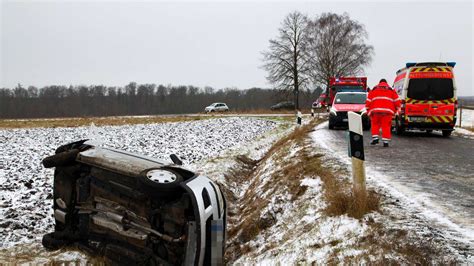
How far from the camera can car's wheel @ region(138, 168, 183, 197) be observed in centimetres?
350

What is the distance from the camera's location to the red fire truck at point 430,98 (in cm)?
1312

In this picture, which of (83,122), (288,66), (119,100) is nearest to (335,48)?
(288,66)

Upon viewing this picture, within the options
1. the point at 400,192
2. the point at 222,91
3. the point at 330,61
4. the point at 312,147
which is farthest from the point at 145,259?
the point at 222,91

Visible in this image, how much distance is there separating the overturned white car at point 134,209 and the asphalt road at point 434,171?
2692 millimetres

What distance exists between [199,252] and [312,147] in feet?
23.4

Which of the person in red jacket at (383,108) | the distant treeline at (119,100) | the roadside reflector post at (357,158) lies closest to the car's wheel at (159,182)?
the roadside reflector post at (357,158)

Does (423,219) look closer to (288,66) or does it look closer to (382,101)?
(382,101)

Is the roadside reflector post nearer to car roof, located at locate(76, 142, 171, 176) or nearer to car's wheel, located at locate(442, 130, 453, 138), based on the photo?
car roof, located at locate(76, 142, 171, 176)

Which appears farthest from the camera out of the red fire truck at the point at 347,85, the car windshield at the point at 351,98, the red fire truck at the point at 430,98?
the red fire truck at the point at 347,85

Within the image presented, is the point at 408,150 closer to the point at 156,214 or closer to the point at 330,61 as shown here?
the point at 156,214

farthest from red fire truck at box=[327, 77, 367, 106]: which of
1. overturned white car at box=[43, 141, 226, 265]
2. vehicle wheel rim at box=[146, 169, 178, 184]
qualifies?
vehicle wheel rim at box=[146, 169, 178, 184]

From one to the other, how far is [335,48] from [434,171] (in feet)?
146

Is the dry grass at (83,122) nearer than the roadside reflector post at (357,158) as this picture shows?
No

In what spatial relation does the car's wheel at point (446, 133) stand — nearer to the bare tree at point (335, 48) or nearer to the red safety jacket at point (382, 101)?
the red safety jacket at point (382, 101)
